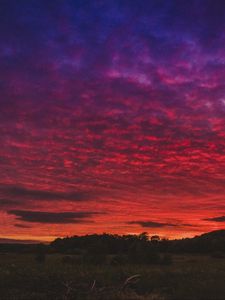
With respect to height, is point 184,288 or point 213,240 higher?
point 213,240

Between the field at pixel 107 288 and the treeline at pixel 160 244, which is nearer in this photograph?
the field at pixel 107 288

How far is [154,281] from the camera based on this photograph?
103ft

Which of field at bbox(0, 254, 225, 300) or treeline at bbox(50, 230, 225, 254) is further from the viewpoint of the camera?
treeline at bbox(50, 230, 225, 254)

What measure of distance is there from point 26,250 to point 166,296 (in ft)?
227

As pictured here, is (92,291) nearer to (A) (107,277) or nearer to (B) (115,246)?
(A) (107,277)

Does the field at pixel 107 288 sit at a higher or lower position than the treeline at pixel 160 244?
lower

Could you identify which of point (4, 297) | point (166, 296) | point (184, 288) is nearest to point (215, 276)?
point (184, 288)

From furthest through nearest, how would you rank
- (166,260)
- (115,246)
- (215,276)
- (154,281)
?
(115,246) → (166,260) → (215,276) → (154,281)

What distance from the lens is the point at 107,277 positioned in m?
34.1

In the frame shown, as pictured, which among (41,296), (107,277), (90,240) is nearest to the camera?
(41,296)

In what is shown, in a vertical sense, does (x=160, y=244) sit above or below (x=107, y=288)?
above

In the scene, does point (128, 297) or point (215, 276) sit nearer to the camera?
point (128, 297)

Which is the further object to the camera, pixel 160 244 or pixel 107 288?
pixel 160 244

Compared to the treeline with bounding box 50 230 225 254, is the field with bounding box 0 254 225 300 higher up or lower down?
lower down
